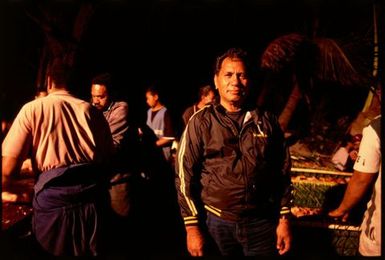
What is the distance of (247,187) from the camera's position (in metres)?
2.63

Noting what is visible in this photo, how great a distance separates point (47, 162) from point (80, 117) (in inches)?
17.7

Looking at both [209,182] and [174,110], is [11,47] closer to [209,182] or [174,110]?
[174,110]

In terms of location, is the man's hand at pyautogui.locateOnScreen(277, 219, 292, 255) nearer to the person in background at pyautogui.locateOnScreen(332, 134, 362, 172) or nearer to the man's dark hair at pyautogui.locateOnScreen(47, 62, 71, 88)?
the man's dark hair at pyautogui.locateOnScreen(47, 62, 71, 88)

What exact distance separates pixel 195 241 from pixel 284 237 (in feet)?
2.29

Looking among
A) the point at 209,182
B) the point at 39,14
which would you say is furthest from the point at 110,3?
the point at 209,182

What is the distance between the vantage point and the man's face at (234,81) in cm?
271

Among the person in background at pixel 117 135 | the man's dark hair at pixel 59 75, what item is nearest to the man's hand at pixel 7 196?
the man's dark hair at pixel 59 75

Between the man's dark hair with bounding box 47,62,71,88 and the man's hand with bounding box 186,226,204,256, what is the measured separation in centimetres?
161

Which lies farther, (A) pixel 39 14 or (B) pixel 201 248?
(A) pixel 39 14

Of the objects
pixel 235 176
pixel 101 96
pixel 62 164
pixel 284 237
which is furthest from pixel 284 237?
pixel 101 96

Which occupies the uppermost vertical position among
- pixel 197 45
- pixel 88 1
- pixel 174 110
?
pixel 88 1

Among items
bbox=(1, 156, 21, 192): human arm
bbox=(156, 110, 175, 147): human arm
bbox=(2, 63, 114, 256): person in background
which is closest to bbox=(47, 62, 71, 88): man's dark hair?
bbox=(2, 63, 114, 256): person in background

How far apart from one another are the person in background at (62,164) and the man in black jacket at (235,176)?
0.81 meters

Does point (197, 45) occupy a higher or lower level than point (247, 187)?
higher
